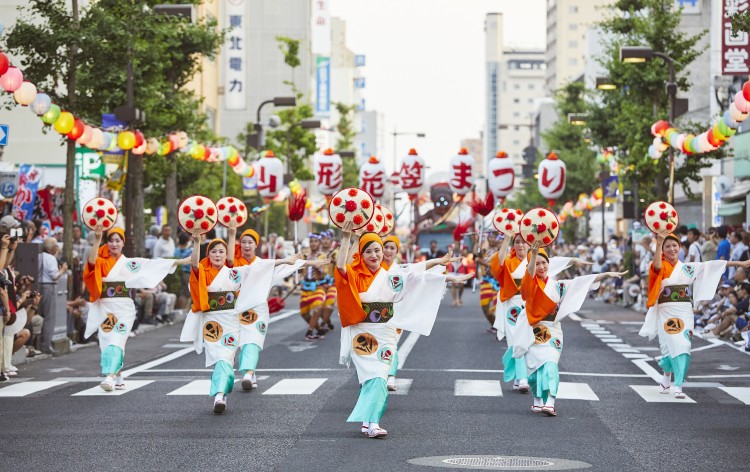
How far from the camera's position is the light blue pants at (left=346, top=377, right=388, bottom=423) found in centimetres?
1093

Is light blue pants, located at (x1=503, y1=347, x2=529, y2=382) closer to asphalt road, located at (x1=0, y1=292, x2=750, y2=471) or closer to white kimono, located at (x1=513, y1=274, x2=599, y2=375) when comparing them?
A: asphalt road, located at (x1=0, y1=292, x2=750, y2=471)

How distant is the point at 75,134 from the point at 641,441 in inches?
514

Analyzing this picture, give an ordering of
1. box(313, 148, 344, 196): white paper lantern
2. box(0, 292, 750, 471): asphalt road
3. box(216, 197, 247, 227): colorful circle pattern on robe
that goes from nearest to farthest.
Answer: box(0, 292, 750, 471): asphalt road → box(216, 197, 247, 227): colorful circle pattern on robe → box(313, 148, 344, 196): white paper lantern

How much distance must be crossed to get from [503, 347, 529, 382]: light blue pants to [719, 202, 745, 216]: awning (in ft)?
88.5

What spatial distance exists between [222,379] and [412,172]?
2727cm

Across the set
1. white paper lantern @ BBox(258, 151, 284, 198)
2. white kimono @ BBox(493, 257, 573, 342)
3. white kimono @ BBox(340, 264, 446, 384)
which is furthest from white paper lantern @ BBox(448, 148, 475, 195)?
white kimono @ BBox(340, 264, 446, 384)

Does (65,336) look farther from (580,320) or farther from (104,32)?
(580,320)

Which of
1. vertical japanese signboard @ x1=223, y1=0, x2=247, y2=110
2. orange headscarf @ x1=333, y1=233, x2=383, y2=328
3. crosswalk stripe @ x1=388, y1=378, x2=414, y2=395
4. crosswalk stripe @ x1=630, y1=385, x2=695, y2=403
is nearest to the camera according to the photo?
orange headscarf @ x1=333, y1=233, x2=383, y2=328

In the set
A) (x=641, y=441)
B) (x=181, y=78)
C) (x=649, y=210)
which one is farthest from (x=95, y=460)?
(x=181, y=78)

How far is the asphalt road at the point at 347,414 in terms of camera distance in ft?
32.1

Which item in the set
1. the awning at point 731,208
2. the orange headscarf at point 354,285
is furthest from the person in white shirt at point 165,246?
the awning at point 731,208

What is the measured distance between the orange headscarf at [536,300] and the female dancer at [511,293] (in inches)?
39.3

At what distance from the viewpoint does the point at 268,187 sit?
40625 millimetres

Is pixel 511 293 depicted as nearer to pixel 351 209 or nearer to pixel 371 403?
pixel 371 403
